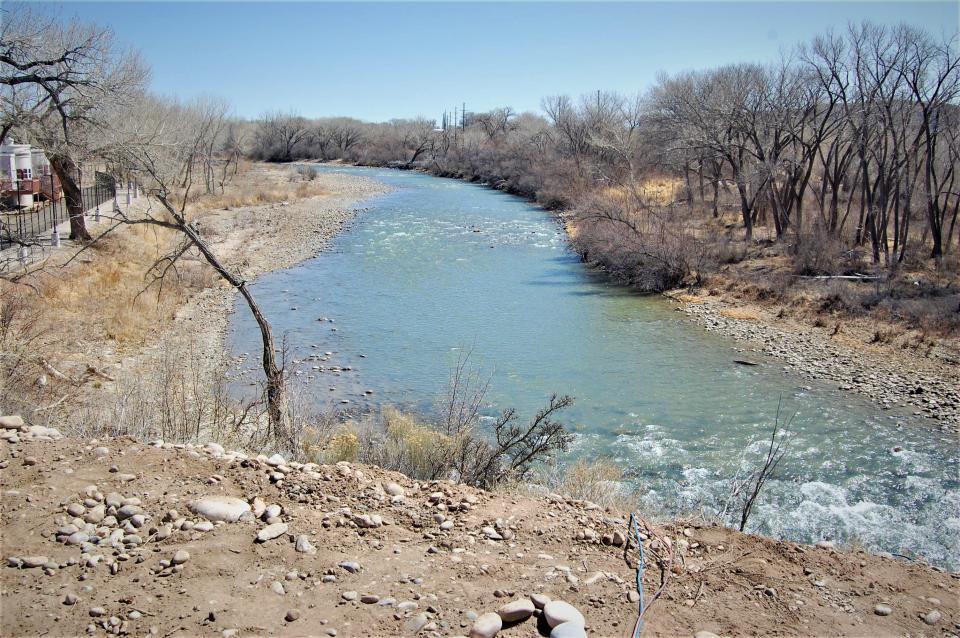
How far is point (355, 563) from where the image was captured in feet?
14.1

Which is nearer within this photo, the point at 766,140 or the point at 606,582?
the point at 606,582

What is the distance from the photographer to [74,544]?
4.18 metres

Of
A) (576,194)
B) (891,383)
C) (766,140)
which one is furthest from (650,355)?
(576,194)

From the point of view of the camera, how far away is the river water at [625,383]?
28.6 feet

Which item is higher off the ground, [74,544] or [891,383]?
[74,544]

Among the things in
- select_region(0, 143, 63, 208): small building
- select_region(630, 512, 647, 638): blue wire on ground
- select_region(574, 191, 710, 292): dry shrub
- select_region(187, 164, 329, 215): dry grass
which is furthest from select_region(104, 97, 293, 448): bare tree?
select_region(574, 191, 710, 292): dry shrub

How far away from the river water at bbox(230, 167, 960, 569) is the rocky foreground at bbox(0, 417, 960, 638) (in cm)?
308

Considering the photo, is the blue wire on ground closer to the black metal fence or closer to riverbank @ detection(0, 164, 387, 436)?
riverbank @ detection(0, 164, 387, 436)

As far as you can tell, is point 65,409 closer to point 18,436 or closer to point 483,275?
point 18,436

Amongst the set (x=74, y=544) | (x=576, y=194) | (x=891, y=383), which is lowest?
(x=891, y=383)

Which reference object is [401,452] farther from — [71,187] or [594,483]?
[71,187]

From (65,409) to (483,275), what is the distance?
16150mm

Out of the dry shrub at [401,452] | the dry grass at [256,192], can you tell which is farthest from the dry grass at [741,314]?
the dry grass at [256,192]

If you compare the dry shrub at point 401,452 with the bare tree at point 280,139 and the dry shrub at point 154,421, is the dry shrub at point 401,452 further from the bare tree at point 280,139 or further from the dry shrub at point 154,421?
the bare tree at point 280,139
